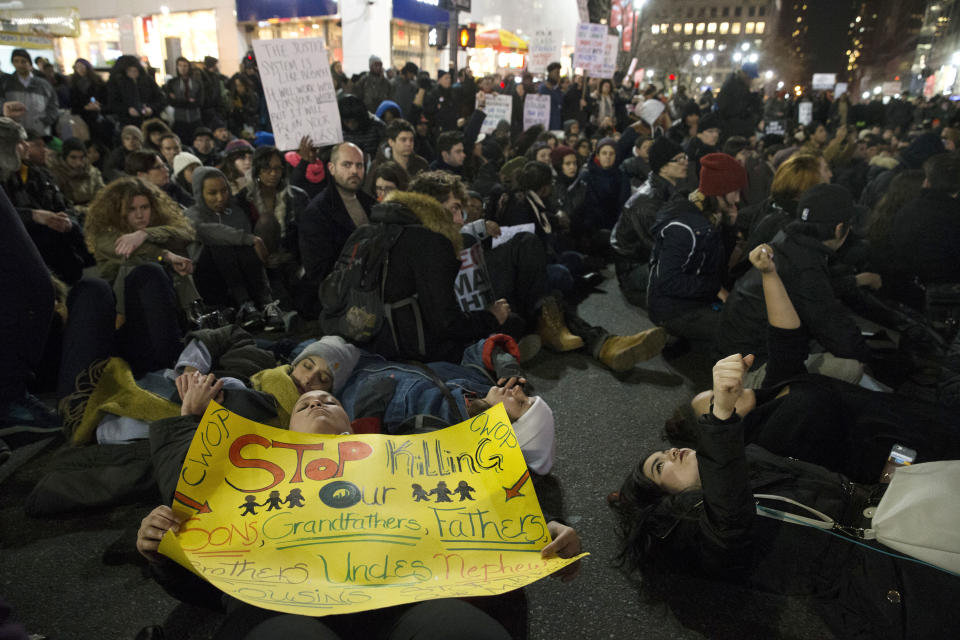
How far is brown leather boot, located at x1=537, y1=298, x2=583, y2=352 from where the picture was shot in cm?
464

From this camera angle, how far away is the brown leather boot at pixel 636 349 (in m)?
4.29

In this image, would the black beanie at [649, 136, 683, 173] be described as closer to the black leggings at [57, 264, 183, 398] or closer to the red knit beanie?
the red knit beanie

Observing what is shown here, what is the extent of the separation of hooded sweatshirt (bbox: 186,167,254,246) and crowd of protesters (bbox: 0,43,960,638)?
0.02 m

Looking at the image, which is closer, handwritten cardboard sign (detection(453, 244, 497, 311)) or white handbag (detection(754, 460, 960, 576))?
white handbag (detection(754, 460, 960, 576))

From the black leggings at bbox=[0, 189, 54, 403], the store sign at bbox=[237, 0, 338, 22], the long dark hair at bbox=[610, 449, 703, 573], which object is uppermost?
the store sign at bbox=[237, 0, 338, 22]

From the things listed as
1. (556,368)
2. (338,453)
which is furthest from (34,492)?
(556,368)

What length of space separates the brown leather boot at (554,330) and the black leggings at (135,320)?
8.41 ft

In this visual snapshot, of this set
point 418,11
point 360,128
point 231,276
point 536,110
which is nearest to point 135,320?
point 231,276

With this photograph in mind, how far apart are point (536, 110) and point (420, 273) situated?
848cm

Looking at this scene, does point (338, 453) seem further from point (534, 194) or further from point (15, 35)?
point (15, 35)

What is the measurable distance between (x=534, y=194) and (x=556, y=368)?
203 centimetres

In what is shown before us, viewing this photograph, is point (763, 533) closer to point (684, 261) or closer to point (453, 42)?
point (684, 261)

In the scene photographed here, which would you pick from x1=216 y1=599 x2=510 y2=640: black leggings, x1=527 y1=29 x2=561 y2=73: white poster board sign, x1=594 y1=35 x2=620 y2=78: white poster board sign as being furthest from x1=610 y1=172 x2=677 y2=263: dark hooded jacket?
x1=527 y1=29 x2=561 y2=73: white poster board sign

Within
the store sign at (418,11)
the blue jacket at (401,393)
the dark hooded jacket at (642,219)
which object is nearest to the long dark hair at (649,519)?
the blue jacket at (401,393)
